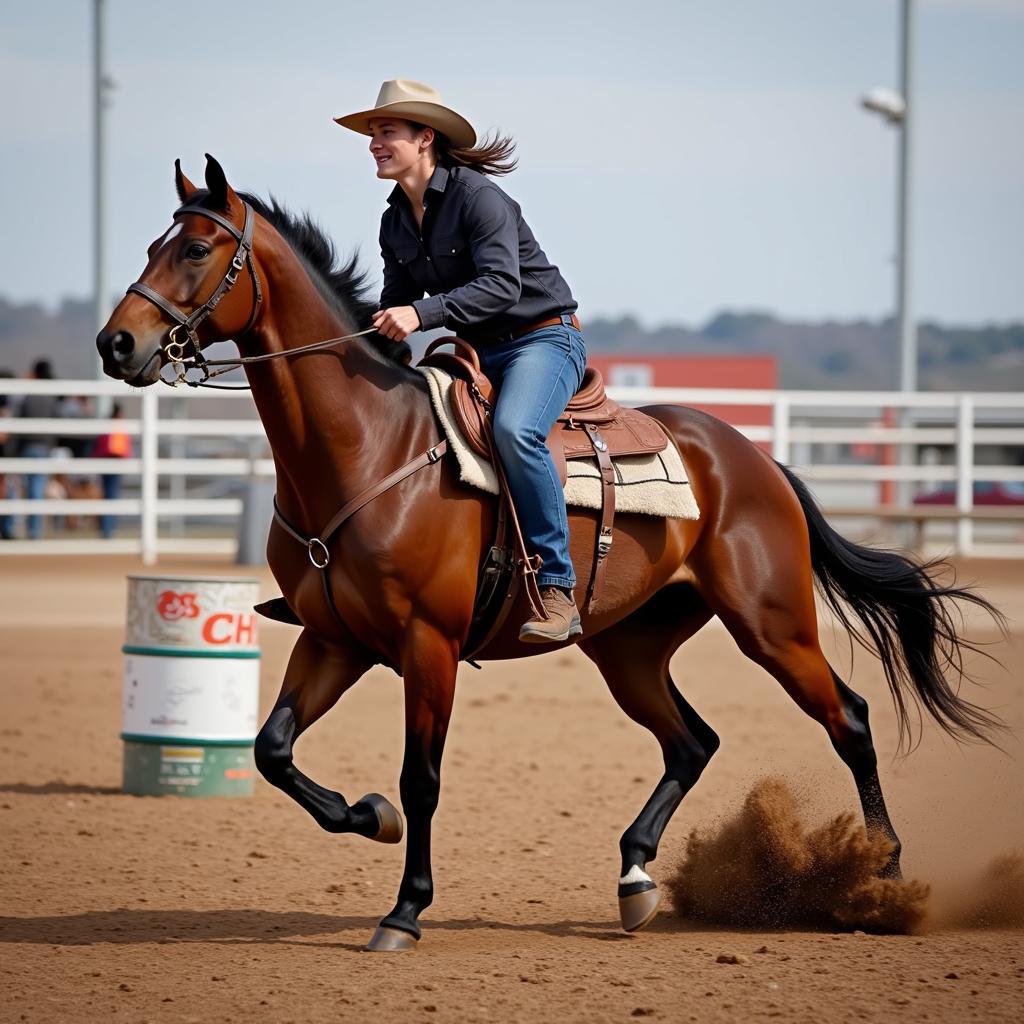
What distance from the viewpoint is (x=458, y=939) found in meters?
5.36

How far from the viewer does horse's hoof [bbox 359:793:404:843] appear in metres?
5.34

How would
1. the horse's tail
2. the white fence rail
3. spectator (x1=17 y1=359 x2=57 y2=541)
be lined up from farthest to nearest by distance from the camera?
spectator (x1=17 y1=359 x2=57 y2=541)
the white fence rail
the horse's tail

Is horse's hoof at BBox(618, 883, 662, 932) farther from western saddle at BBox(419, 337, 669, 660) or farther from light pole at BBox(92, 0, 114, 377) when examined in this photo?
light pole at BBox(92, 0, 114, 377)

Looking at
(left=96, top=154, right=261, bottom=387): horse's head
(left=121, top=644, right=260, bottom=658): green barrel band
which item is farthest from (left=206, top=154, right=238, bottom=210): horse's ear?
(left=121, top=644, right=260, bottom=658): green barrel band

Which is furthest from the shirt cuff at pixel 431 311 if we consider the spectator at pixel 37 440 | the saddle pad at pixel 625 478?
the spectator at pixel 37 440

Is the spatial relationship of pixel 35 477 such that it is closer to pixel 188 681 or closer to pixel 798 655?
pixel 188 681

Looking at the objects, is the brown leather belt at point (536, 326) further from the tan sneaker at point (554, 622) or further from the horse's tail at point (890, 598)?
the horse's tail at point (890, 598)

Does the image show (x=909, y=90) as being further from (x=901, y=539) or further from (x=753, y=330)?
(x=753, y=330)

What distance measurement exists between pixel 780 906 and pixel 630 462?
170cm

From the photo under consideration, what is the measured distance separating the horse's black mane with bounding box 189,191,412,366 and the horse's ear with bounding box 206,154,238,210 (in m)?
0.20

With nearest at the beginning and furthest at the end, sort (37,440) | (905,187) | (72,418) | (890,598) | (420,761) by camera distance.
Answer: (420,761) < (890,598) < (72,418) < (37,440) < (905,187)

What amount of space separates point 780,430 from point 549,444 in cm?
1335

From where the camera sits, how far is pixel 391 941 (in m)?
5.10

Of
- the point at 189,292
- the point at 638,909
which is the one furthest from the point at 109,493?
the point at 638,909
